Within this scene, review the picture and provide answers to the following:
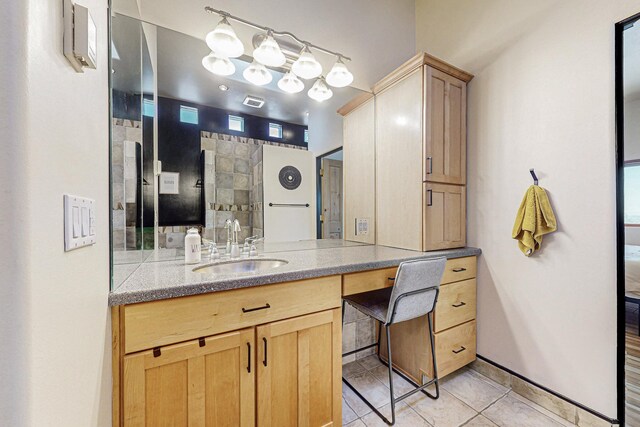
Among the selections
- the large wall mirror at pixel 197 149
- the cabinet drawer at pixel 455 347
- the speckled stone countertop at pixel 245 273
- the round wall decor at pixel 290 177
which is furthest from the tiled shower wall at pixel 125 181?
the cabinet drawer at pixel 455 347

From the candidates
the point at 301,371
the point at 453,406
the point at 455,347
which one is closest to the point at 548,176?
the point at 455,347

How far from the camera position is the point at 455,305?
5.62 ft

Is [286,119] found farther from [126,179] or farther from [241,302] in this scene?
[241,302]

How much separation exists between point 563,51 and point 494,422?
205 centimetres

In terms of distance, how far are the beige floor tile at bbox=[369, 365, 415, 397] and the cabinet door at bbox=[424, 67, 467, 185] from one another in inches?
53.8

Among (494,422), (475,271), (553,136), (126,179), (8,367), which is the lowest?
(494,422)

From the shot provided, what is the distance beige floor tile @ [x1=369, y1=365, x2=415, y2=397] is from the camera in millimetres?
1670

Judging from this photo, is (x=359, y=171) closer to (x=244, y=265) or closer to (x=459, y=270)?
(x=459, y=270)

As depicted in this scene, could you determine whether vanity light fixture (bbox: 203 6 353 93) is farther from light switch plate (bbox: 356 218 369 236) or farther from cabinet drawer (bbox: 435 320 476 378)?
cabinet drawer (bbox: 435 320 476 378)

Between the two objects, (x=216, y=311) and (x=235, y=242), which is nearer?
(x=216, y=311)

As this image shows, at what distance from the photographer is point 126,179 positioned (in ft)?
3.82

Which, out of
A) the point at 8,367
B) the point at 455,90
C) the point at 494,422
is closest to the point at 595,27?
the point at 455,90

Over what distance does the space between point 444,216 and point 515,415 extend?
3.88ft

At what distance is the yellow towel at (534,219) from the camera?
144 cm
